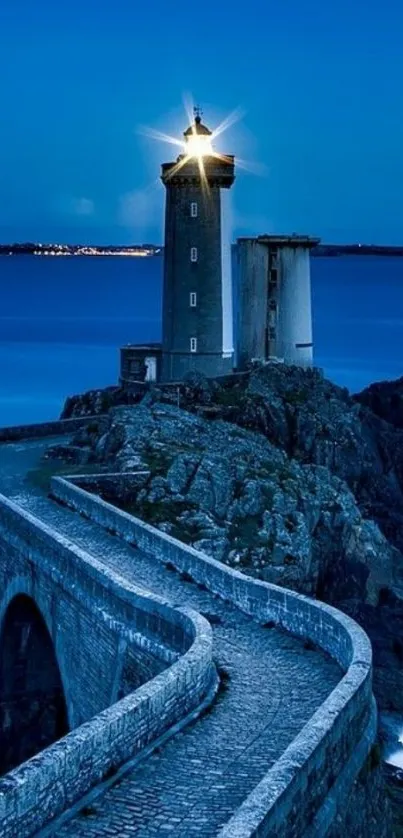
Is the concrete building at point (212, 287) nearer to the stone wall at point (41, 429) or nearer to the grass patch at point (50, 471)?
the stone wall at point (41, 429)

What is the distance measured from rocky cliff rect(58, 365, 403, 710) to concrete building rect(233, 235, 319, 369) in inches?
194

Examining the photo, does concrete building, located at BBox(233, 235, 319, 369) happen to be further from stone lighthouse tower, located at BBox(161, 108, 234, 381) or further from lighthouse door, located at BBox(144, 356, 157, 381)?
lighthouse door, located at BBox(144, 356, 157, 381)

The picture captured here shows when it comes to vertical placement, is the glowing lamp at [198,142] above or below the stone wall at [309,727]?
above

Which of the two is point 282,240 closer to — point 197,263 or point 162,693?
point 197,263

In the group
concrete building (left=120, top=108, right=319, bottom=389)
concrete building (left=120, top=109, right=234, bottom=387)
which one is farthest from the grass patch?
concrete building (left=120, top=109, right=234, bottom=387)

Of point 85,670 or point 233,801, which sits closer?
point 233,801

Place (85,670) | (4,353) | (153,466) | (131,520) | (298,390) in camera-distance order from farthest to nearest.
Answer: (4,353), (298,390), (153,466), (131,520), (85,670)

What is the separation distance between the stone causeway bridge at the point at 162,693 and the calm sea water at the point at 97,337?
4222cm

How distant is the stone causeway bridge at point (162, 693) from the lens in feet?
32.3

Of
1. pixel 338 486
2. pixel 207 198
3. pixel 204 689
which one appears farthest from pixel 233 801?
pixel 207 198

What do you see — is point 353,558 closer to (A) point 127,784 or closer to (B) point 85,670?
(B) point 85,670

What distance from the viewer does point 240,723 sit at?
12.1m

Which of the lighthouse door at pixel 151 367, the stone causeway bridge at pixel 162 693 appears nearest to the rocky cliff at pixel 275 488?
the stone causeway bridge at pixel 162 693

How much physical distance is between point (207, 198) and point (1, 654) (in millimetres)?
23251
